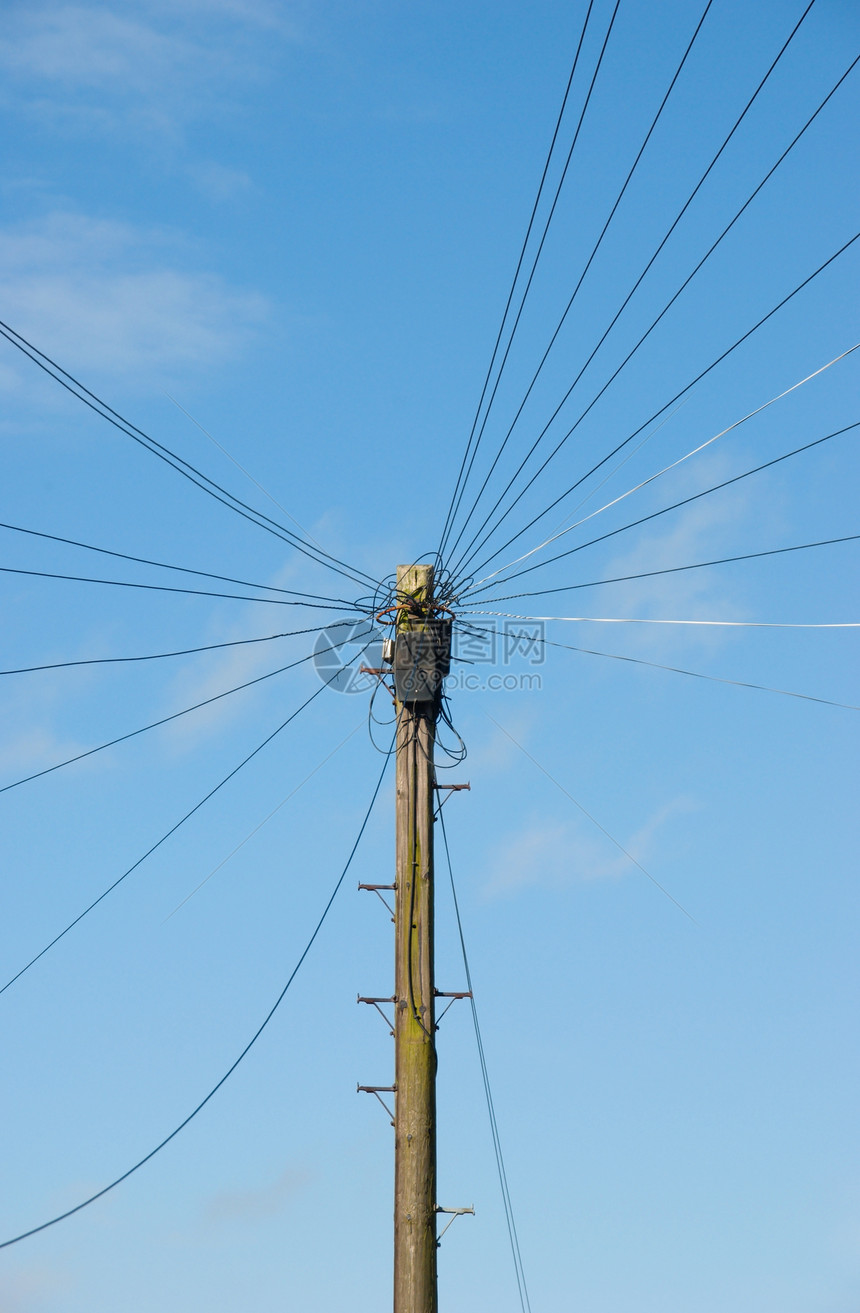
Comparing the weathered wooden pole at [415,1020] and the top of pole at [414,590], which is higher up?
the top of pole at [414,590]

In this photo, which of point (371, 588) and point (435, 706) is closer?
point (435, 706)

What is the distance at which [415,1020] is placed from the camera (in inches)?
356

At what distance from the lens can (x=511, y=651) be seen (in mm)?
11805

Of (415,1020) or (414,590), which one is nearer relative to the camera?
(415,1020)

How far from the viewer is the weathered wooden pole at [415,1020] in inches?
335

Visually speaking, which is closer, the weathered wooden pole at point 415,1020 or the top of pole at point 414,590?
the weathered wooden pole at point 415,1020

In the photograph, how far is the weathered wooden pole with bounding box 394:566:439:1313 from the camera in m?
8.50

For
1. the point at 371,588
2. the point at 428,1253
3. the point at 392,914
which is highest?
the point at 371,588

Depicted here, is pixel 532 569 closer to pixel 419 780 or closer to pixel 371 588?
pixel 371 588

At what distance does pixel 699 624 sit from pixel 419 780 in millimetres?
2945

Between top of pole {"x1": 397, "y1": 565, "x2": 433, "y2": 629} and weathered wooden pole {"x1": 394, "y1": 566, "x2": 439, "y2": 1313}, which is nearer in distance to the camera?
weathered wooden pole {"x1": 394, "y1": 566, "x2": 439, "y2": 1313}

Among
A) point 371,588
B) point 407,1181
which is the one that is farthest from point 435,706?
point 407,1181

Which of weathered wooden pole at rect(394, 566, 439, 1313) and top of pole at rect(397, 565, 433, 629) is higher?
top of pole at rect(397, 565, 433, 629)

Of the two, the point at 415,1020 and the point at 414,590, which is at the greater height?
the point at 414,590
